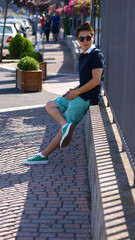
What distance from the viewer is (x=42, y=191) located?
5.71 m

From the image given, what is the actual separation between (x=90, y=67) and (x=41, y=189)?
1.70 meters

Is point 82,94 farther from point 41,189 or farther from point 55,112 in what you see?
point 41,189

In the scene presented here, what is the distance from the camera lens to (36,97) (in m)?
12.6

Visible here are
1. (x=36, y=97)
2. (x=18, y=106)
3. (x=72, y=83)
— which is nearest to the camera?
(x=18, y=106)

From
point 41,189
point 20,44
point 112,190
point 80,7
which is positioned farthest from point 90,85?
point 80,7

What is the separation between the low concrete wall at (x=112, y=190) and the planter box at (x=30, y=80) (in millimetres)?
7486

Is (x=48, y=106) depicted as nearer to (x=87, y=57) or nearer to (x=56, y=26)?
(x=87, y=57)

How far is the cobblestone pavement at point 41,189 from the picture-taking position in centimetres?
468

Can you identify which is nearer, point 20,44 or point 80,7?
point 20,44

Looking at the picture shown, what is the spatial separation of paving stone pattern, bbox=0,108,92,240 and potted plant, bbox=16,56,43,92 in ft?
15.3

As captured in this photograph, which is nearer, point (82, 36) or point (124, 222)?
point (124, 222)

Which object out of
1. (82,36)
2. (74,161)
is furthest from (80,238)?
(82,36)

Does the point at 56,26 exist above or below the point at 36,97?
above

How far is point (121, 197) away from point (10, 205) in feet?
6.45
